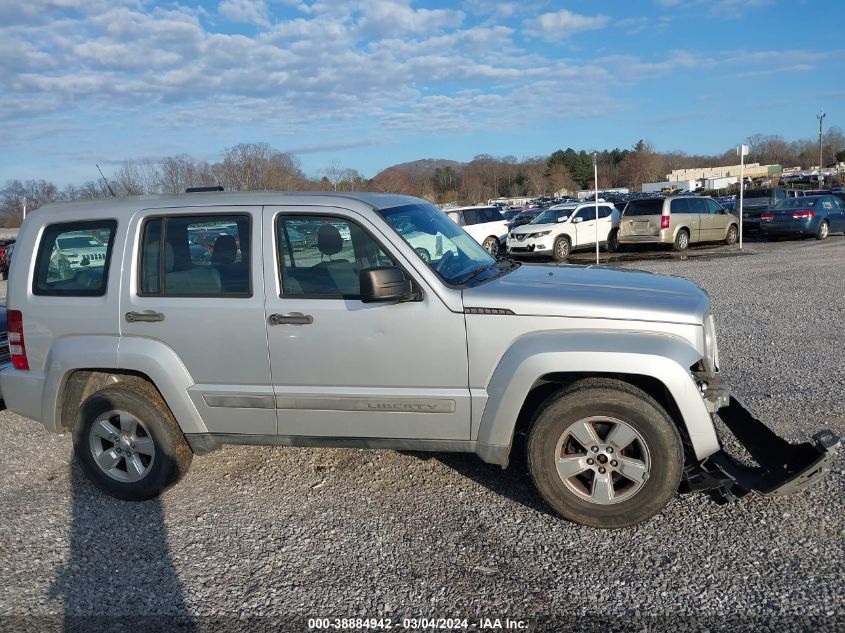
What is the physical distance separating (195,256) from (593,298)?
2.53 m

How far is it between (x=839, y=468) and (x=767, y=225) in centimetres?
2179

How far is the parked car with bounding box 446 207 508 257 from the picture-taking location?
22188mm

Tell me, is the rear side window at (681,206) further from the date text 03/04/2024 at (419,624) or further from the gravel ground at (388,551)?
the date text 03/04/2024 at (419,624)

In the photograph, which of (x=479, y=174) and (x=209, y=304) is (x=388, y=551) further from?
(x=479, y=174)

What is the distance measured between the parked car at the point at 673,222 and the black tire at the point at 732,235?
0.28m

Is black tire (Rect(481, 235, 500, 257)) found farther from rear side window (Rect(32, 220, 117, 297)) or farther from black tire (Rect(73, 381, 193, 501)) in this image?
black tire (Rect(73, 381, 193, 501))

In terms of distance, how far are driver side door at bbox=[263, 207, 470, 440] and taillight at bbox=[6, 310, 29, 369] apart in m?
1.84

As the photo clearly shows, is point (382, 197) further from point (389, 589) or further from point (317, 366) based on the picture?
point (389, 589)

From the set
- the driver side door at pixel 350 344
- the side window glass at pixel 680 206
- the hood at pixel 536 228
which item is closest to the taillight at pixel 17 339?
the driver side door at pixel 350 344

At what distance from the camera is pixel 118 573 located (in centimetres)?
388

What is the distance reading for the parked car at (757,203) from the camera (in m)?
25.8

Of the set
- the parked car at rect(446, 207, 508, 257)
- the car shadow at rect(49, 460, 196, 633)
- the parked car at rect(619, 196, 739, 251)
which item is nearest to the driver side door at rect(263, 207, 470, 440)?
the car shadow at rect(49, 460, 196, 633)

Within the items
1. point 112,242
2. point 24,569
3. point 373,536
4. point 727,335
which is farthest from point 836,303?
point 24,569

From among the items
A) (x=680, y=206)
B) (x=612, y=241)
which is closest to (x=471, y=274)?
(x=680, y=206)
